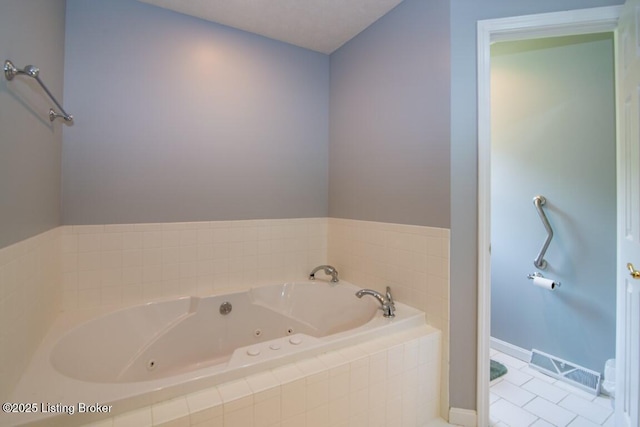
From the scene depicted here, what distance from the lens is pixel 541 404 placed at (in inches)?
67.3

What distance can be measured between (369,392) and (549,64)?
260 centimetres

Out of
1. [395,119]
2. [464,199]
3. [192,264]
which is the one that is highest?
[395,119]

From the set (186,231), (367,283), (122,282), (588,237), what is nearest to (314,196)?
(367,283)

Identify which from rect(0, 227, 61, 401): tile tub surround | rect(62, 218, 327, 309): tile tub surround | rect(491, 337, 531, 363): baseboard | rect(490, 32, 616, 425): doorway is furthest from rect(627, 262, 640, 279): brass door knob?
rect(0, 227, 61, 401): tile tub surround

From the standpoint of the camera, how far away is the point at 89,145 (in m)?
1.64

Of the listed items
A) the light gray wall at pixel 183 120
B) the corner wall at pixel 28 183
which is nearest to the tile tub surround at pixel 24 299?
the corner wall at pixel 28 183

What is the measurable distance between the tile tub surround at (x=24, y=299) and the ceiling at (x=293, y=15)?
1665mm

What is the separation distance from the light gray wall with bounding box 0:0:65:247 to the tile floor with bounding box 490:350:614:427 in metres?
2.51

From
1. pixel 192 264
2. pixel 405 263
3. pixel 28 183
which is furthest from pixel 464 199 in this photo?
pixel 28 183

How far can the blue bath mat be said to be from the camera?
78.4 inches

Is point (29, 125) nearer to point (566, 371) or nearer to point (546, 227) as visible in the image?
point (546, 227)

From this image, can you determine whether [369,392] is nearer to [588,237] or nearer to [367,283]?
[367,283]

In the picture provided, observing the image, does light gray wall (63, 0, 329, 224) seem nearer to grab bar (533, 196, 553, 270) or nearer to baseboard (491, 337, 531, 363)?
grab bar (533, 196, 553, 270)

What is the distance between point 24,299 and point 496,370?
283 centimetres
